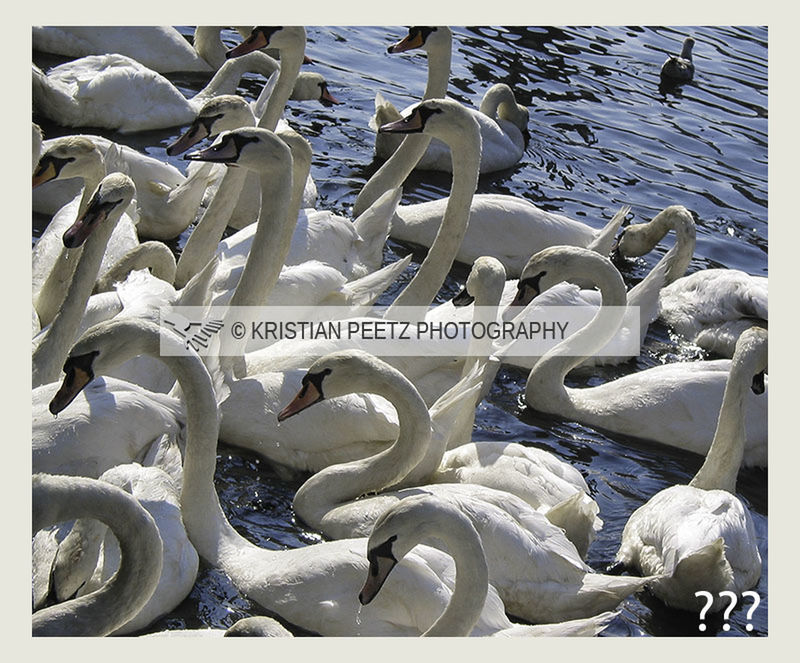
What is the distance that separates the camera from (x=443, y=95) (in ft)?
45.6

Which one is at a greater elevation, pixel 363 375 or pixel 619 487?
pixel 363 375

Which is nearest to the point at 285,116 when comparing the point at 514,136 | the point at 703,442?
the point at 514,136

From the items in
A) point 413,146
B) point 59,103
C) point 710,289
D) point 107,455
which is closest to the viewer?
point 107,455

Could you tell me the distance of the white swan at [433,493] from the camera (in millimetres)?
7191

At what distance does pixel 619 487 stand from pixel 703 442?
89cm

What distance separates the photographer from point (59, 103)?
43.8 feet

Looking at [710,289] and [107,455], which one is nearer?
[107,455]

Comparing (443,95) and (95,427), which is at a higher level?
(443,95)

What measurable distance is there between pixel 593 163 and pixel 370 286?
18.3 ft

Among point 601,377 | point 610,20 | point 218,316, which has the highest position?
point 610,20

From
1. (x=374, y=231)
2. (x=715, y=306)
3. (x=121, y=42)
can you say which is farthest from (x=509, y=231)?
(x=121, y=42)

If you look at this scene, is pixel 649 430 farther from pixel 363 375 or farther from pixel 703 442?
pixel 363 375

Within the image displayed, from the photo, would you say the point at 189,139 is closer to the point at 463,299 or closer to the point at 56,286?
the point at 56,286

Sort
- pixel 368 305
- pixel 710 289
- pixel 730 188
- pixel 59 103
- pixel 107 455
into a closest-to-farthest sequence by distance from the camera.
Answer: pixel 107 455 → pixel 368 305 → pixel 710 289 → pixel 59 103 → pixel 730 188
